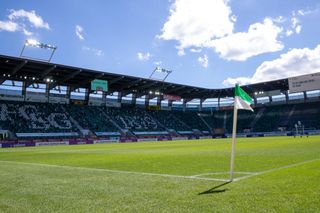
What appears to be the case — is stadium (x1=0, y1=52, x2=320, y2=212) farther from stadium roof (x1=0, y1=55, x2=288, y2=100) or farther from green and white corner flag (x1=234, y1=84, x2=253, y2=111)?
green and white corner flag (x1=234, y1=84, x2=253, y2=111)

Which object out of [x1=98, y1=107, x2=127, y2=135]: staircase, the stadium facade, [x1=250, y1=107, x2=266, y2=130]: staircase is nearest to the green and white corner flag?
the stadium facade

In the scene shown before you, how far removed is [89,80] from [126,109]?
18.3 metres

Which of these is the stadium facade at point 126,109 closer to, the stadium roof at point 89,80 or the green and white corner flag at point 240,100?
the stadium roof at point 89,80

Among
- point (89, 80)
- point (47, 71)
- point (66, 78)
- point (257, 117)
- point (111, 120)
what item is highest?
point (47, 71)

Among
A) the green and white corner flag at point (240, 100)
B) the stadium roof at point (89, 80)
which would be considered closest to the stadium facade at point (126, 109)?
the stadium roof at point (89, 80)

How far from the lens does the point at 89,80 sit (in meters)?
66.6

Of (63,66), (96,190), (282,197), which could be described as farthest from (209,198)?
(63,66)

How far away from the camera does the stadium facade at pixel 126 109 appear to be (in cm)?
5847

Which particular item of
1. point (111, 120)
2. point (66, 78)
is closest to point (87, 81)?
point (66, 78)

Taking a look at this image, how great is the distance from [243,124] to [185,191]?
88.2 m

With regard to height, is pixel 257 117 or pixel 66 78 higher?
pixel 66 78

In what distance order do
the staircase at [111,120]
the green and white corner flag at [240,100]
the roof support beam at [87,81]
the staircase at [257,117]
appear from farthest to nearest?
the staircase at [257,117] < the staircase at [111,120] < the roof support beam at [87,81] < the green and white corner flag at [240,100]

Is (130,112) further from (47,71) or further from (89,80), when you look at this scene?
(47,71)

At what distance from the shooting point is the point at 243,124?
91375mm
